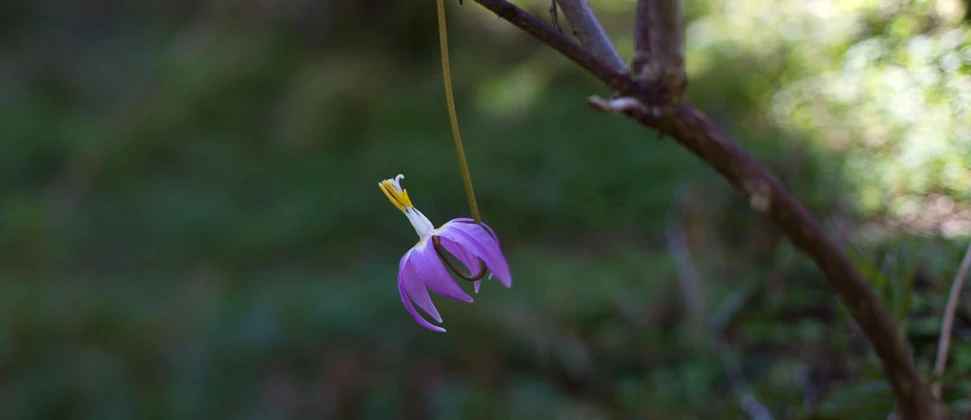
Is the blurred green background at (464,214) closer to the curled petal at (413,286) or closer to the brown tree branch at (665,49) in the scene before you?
the brown tree branch at (665,49)

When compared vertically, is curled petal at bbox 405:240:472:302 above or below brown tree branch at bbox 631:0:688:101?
below

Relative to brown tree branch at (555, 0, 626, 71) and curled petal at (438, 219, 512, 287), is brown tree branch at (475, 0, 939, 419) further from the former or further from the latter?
curled petal at (438, 219, 512, 287)

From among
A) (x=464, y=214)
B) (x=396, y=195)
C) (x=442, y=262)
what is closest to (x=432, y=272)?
(x=442, y=262)

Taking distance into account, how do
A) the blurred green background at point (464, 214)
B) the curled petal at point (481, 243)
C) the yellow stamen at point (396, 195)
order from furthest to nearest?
the blurred green background at point (464, 214)
the yellow stamen at point (396, 195)
the curled petal at point (481, 243)

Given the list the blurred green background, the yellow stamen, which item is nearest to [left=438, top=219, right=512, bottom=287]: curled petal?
the yellow stamen

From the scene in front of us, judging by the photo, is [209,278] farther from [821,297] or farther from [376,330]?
[821,297]

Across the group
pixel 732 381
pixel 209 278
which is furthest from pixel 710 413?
pixel 209 278

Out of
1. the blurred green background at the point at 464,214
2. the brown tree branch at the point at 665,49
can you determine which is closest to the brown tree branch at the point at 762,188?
the brown tree branch at the point at 665,49
